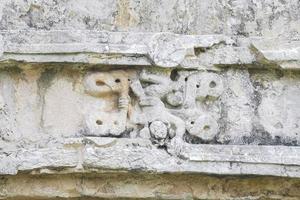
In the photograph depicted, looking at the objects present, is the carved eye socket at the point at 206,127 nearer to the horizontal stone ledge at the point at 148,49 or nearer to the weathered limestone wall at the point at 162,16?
the horizontal stone ledge at the point at 148,49

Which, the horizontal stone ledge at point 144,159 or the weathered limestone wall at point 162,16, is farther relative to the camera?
the weathered limestone wall at point 162,16

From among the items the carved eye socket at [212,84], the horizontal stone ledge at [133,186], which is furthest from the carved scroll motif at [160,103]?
the horizontal stone ledge at [133,186]

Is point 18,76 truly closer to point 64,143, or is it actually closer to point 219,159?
point 64,143

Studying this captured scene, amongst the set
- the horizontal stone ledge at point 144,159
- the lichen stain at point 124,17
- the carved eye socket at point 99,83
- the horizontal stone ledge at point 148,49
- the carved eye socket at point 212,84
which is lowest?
A: the horizontal stone ledge at point 144,159

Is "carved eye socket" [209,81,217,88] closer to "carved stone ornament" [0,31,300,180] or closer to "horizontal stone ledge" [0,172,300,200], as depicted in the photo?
"carved stone ornament" [0,31,300,180]

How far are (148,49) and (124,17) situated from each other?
24cm

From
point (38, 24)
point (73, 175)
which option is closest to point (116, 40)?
point (38, 24)

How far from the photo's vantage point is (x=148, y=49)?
12.9 feet

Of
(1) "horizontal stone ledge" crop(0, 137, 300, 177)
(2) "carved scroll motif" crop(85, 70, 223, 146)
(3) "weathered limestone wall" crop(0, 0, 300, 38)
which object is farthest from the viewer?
(3) "weathered limestone wall" crop(0, 0, 300, 38)

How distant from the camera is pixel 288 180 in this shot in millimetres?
3957

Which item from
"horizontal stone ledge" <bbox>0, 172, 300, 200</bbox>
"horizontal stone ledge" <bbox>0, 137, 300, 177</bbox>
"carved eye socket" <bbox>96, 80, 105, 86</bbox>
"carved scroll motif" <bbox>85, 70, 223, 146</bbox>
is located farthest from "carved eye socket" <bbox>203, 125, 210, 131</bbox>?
"carved eye socket" <bbox>96, 80, 105, 86</bbox>

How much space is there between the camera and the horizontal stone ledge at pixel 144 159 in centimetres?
382

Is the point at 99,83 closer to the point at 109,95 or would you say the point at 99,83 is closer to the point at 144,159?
the point at 109,95

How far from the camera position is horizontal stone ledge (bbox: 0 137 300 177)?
3.82m
